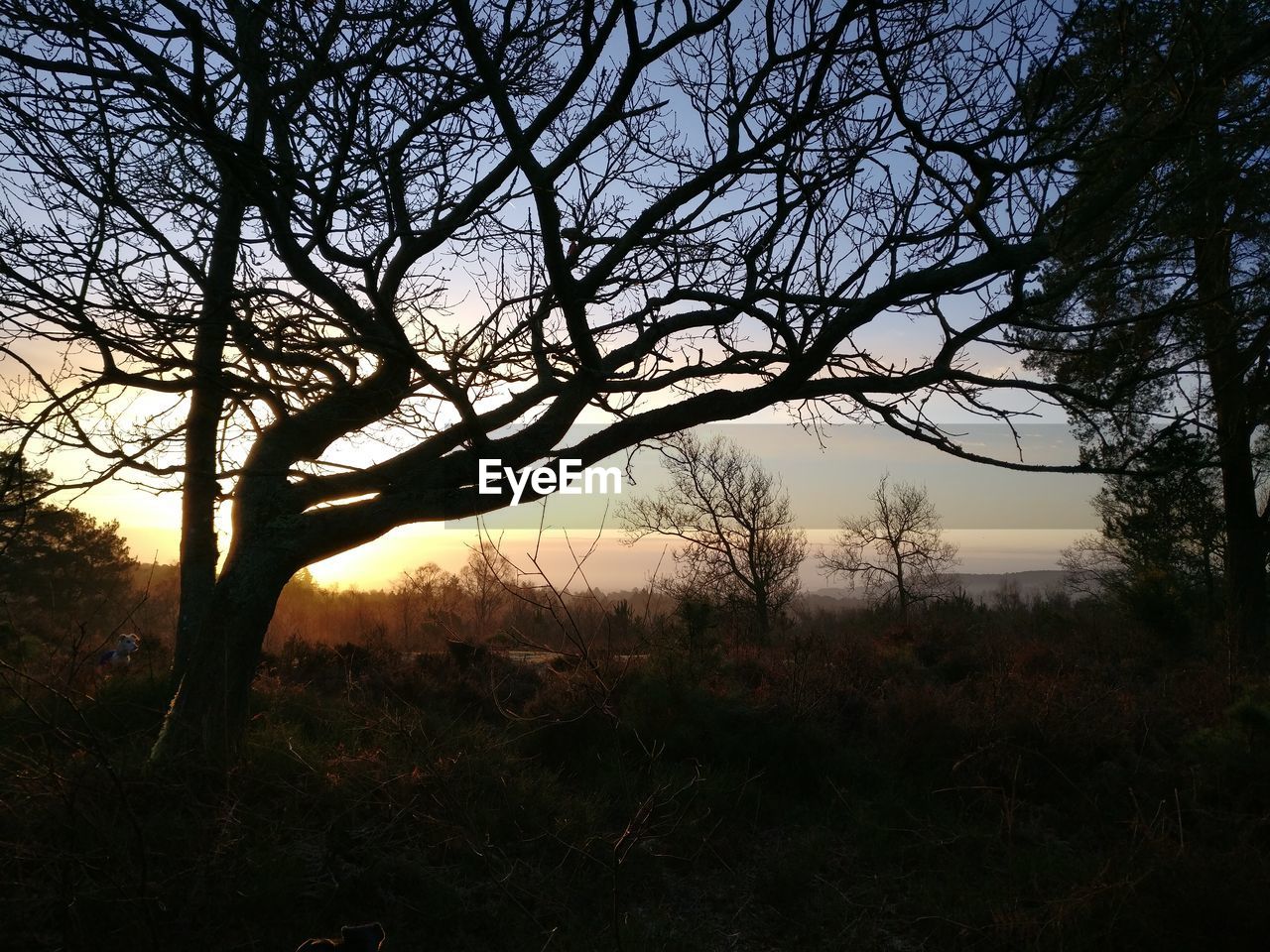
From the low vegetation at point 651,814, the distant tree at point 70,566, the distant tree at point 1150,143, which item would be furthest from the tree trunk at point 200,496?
the distant tree at point 70,566

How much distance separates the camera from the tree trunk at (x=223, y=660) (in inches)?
191

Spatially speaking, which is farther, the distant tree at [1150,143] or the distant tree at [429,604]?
the distant tree at [429,604]

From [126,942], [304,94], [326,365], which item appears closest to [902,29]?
[304,94]

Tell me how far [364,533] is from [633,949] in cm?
301

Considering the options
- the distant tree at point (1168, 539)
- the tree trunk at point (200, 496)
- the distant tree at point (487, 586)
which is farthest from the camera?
the distant tree at point (1168, 539)

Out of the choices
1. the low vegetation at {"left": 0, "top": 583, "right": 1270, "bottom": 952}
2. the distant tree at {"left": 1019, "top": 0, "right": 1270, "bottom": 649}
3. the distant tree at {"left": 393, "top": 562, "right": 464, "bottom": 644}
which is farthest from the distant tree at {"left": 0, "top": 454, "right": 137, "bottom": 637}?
the distant tree at {"left": 1019, "top": 0, "right": 1270, "bottom": 649}

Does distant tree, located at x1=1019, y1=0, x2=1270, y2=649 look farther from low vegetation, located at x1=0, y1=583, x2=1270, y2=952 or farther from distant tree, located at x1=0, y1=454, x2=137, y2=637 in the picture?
distant tree, located at x1=0, y1=454, x2=137, y2=637

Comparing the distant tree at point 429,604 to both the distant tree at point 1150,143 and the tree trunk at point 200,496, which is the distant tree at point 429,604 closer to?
the tree trunk at point 200,496

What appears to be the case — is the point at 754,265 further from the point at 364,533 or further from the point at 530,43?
the point at 364,533

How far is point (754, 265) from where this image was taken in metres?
4.83

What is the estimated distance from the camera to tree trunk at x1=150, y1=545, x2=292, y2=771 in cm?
486

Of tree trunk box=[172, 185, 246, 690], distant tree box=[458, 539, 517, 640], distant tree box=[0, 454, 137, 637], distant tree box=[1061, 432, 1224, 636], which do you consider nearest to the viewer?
distant tree box=[458, 539, 517, 640]

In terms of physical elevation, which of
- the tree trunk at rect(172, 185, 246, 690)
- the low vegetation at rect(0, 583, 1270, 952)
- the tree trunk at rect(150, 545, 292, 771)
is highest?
the tree trunk at rect(172, 185, 246, 690)

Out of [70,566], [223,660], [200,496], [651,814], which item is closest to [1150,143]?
[651,814]
